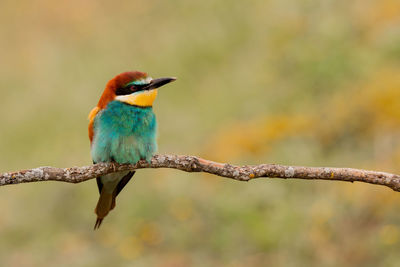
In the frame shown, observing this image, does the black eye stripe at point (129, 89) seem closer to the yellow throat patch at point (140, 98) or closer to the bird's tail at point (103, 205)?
the yellow throat patch at point (140, 98)

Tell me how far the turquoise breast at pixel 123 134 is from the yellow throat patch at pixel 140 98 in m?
0.02

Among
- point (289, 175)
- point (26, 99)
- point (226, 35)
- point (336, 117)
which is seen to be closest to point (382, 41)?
point (336, 117)

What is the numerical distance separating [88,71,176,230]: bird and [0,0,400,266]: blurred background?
6.01 ft

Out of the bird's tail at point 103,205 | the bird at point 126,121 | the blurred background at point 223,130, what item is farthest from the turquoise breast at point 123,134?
the blurred background at point 223,130

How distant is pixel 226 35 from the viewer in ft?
29.0

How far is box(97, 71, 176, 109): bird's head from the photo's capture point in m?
2.93

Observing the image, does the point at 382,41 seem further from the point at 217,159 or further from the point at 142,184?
the point at 142,184

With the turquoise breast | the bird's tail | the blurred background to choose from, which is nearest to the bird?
the turquoise breast

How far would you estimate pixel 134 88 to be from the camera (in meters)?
2.95

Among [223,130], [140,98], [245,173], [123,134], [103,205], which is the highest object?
[223,130]

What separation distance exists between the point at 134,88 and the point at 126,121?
0.17m

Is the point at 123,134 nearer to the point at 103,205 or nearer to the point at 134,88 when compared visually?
the point at 134,88

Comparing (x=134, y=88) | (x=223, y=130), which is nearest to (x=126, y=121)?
(x=134, y=88)

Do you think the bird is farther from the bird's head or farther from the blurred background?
the blurred background
